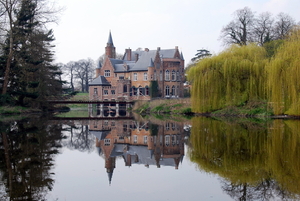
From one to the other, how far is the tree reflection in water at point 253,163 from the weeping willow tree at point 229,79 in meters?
14.1

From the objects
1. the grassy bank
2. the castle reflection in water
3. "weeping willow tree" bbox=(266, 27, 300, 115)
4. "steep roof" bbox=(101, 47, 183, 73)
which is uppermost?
"steep roof" bbox=(101, 47, 183, 73)

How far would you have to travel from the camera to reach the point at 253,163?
8.27 metres

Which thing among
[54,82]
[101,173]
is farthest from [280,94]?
[54,82]

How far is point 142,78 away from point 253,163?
1750 inches

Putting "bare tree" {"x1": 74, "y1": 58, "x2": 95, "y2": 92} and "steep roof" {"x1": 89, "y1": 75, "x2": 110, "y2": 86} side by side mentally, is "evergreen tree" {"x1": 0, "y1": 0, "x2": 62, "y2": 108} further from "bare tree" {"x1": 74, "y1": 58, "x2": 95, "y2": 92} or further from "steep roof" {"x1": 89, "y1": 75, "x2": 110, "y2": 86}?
"bare tree" {"x1": 74, "y1": 58, "x2": 95, "y2": 92}

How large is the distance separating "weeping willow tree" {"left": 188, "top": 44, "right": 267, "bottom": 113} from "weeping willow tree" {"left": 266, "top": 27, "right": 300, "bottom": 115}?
2.97 metres

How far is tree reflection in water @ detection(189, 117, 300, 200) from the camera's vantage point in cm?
620

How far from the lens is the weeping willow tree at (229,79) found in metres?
26.5

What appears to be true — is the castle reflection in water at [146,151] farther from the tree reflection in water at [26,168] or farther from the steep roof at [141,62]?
the steep roof at [141,62]

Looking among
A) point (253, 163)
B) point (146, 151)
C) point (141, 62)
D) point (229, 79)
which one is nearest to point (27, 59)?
point (229, 79)

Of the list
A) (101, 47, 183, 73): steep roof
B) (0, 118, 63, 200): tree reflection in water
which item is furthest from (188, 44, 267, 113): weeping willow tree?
(101, 47, 183, 73): steep roof

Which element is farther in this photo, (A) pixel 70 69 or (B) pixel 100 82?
(A) pixel 70 69

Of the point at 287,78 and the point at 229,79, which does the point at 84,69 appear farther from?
the point at 287,78

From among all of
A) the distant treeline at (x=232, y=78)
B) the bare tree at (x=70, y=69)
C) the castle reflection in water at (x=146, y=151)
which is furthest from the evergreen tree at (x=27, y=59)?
the bare tree at (x=70, y=69)
